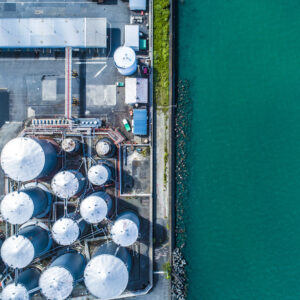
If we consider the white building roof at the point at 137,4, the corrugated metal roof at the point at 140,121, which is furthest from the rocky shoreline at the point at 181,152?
the white building roof at the point at 137,4

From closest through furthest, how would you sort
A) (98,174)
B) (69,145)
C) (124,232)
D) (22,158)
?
(22,158) < (124,232) < (98,174) < (69,145)

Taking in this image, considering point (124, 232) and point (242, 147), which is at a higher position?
point (242, 147)

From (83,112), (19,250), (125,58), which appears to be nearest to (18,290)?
(19,250)

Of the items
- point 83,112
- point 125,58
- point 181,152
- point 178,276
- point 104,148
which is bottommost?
point 178,276

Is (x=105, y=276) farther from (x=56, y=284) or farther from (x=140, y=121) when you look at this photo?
(x=140, y=121)

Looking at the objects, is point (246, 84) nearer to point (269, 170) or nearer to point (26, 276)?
point (269, 170)

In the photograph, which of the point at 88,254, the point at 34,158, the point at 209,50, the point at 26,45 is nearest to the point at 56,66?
the point at 26,45
